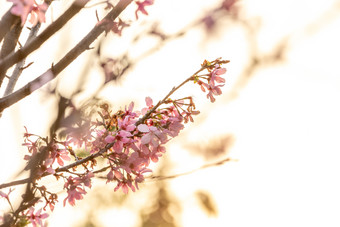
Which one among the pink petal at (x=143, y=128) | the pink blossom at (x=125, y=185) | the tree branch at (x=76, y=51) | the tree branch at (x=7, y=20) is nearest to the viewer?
the tree branch at (x=7, y=20)

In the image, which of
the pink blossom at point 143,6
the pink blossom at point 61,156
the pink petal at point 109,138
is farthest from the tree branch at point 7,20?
the pink blossom at point 61,156

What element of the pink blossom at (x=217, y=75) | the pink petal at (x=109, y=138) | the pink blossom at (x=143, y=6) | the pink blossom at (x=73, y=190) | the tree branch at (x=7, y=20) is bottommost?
the pink blossom at (x=73, y=190)

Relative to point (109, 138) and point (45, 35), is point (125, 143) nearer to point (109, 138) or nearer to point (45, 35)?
point (109, 138)

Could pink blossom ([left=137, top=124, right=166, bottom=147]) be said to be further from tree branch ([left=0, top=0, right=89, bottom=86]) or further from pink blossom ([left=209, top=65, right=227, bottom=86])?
tree branch ([left=0, top=0, right=89, bottom=86])

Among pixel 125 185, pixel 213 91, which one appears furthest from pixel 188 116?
pixel 125 185

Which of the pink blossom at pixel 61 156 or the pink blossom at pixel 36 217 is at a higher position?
the pink blossom at pixel 61 156

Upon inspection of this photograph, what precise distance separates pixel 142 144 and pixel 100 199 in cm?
1974

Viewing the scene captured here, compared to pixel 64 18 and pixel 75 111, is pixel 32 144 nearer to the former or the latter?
pixel 64 18

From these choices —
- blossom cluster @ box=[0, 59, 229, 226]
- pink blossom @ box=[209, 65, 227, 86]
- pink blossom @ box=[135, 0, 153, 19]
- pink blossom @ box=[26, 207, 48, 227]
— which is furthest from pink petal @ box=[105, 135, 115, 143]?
pink blossom @ box=[26, 207, 48, 227]

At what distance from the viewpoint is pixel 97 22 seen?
195cm

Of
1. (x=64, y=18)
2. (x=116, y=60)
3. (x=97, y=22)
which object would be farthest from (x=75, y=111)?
(x=97, y=22)

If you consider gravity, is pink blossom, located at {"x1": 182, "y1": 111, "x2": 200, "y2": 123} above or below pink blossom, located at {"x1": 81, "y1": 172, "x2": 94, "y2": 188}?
above

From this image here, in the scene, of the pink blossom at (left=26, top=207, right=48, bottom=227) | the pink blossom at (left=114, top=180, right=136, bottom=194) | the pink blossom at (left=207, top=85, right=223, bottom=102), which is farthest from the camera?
the pink blossom at (left=26, top=207, right=48, bottom=227)

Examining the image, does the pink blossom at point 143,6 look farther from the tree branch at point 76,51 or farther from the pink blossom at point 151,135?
the pink blossom at point 151,135
